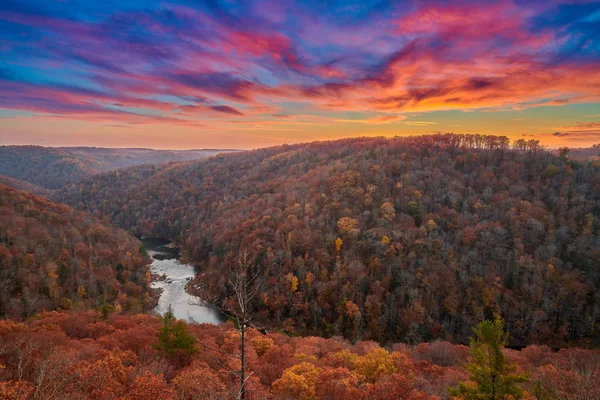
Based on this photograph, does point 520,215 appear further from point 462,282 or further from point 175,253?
point 175,253

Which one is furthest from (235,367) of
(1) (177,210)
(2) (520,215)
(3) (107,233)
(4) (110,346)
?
(1) (177,210)

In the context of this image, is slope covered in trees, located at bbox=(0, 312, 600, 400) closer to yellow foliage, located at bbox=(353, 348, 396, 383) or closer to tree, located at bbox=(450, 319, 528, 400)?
yellow foliage, located at bbox=(353, 348, 396, 383)

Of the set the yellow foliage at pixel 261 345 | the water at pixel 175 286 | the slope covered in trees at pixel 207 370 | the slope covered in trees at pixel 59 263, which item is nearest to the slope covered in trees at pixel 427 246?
the water at pixel 175 286

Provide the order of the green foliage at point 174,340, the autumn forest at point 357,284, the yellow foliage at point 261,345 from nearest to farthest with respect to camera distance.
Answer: the autumn forest at point 357,284 → the green foliage at point 174,340 → the yellow foliage at point 261,345

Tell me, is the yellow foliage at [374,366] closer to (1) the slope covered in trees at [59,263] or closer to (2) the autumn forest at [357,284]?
(2) the autumn forest at [357,284]

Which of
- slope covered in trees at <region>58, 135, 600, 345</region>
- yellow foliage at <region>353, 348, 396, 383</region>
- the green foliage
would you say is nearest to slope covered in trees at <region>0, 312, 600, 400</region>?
yellow foliage at <region>353, 348, 396, 383</region>

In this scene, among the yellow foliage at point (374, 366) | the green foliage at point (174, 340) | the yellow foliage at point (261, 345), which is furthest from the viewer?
the yellow foliage at point (261, 345)

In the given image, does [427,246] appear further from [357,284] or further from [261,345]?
[261,345]
